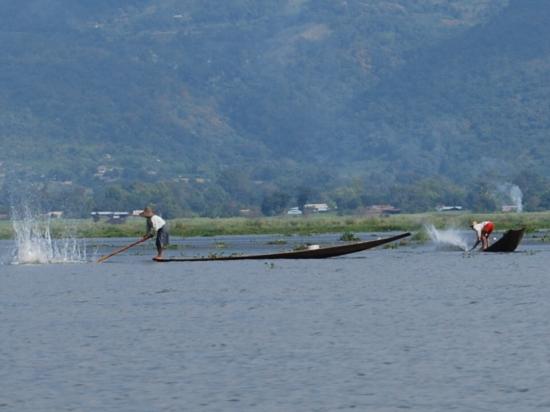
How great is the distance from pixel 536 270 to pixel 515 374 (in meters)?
28.8

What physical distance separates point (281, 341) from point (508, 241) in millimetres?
32785

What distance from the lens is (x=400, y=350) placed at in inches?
1491

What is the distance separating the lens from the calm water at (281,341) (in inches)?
1271

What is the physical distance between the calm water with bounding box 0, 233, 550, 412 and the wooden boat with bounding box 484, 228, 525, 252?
643cm

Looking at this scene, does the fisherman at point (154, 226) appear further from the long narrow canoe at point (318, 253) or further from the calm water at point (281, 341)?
the calm water at point (281, 341)

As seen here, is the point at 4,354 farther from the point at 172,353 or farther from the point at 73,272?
the point at 73,272

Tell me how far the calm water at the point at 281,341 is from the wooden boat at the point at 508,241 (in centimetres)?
643

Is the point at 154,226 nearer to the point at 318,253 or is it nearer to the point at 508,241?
the point at 318,253

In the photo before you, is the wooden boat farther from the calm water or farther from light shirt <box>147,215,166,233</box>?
light shirt <box>147,215,166,233</box>

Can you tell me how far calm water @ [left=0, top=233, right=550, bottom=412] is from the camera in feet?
106

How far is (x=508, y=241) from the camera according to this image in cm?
7169

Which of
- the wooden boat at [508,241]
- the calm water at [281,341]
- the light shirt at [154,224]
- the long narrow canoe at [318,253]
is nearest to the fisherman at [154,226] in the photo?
the light shirt at [154,224]

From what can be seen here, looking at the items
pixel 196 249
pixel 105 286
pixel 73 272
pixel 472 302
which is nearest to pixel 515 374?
pixel 472 302

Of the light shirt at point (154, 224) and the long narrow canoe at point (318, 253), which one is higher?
the light shirt at point (154, 224)
